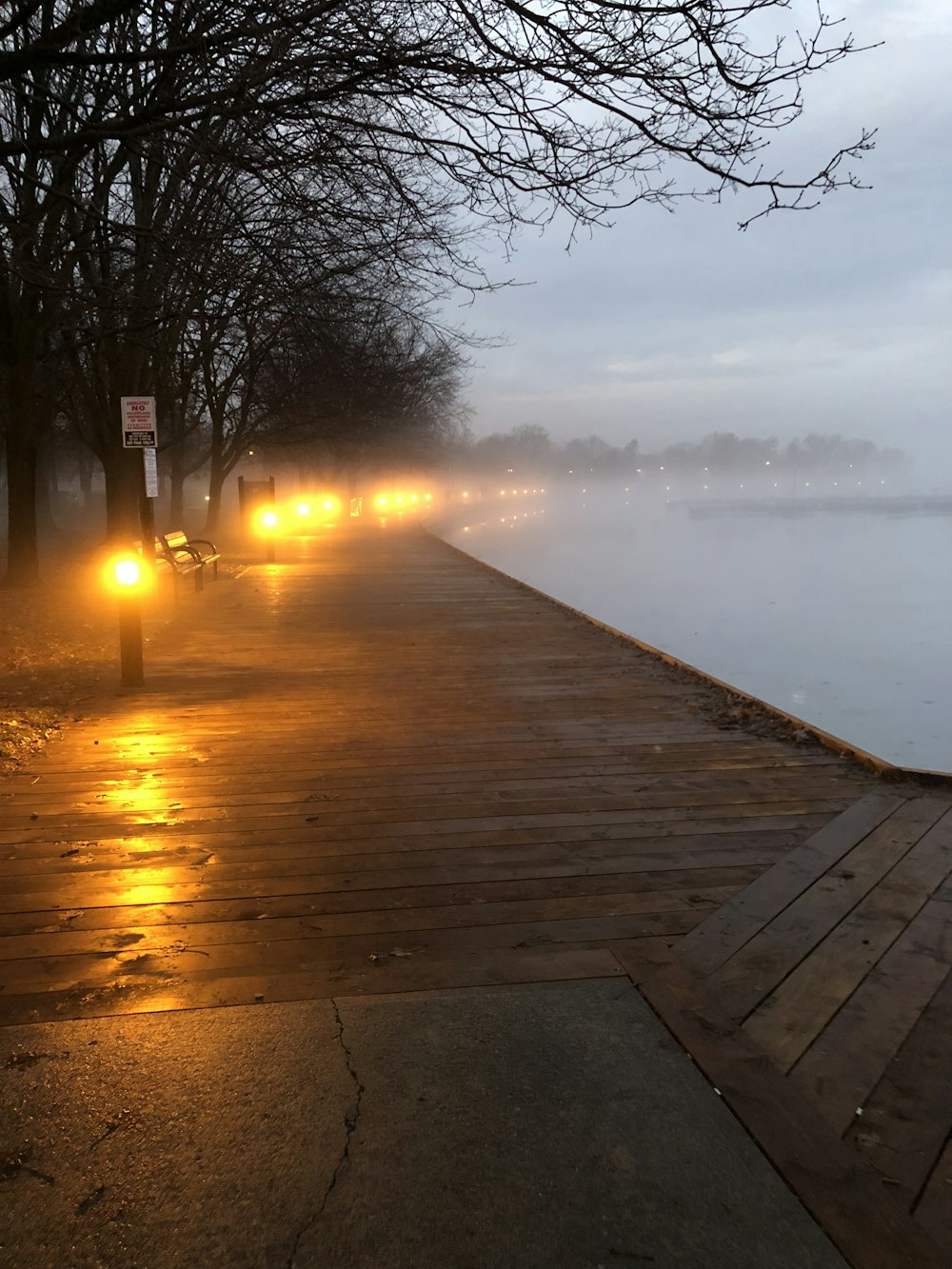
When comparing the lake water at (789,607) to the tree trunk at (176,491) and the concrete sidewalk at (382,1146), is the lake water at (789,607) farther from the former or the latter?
the concrete sidewalk at (382,1146)

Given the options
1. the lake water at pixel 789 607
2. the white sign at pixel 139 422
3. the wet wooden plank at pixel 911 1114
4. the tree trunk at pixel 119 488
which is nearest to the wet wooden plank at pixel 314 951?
the wet wooden plank at pixel 911 1114

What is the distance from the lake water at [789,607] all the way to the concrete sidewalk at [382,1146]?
582 inches

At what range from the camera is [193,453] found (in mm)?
47312

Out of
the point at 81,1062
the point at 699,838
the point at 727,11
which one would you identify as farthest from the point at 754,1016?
the point at 727,11

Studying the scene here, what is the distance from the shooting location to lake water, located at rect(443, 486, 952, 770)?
2142 centimetres

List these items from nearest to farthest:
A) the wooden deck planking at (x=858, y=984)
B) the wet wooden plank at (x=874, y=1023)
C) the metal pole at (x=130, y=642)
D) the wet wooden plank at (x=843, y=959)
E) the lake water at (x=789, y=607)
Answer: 1. the wooden deck planking at (x=858, y=984)
2. the wet wooden plank at (x=874, y=1023)
3. the wet wooden plank at (x=843, y=959)
4. the metal pole at (x=130, y=642)
5. the lake water at (x=789, y=607)

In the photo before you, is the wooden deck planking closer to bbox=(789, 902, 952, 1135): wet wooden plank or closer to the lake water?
bbox=(789, 902, 952, 1135): wet wooden plank

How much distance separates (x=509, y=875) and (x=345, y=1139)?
2.02 meters

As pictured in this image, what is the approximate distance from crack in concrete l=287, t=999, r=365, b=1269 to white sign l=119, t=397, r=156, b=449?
769 centimetres

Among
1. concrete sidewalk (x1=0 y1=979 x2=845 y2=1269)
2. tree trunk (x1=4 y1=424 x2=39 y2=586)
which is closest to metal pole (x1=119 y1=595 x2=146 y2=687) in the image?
concrete sidewalk (x1=0 y1=979 x2=845 y2=1269)

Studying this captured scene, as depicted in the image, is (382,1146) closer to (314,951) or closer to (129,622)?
(314,951)

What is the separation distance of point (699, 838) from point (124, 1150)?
3.22 meters

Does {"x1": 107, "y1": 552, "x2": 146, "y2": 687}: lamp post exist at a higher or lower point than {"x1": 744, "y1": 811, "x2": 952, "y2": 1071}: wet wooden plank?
higher

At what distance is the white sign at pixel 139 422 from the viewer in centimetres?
966
